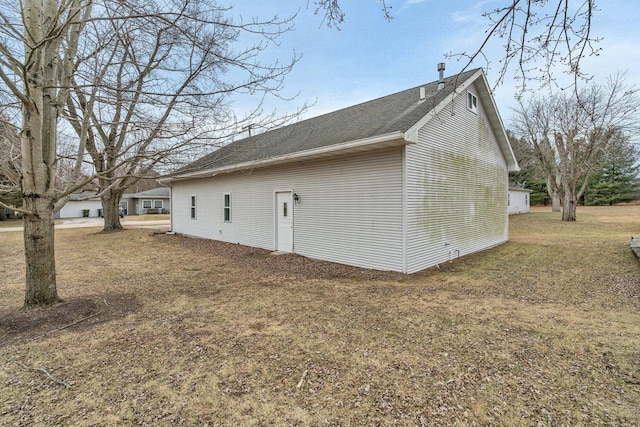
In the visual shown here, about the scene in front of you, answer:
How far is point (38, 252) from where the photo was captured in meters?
4.34

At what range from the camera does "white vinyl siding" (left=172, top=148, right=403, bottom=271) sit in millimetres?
6906

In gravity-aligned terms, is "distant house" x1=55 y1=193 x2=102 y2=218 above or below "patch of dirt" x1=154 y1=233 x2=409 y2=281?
above

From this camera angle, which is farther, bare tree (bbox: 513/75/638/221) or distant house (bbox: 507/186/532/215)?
distant house (bbox: 507/186/532/215)

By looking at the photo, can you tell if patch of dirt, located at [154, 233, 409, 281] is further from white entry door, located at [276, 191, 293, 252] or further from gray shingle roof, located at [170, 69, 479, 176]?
gray shingle roof, located at [170, 69, 479, 176]

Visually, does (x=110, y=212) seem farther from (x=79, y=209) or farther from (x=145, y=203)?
(x=145, y=203)

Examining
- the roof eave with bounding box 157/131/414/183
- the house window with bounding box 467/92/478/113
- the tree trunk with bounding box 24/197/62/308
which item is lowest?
the tree trunk with bounding box 24/197/62/308

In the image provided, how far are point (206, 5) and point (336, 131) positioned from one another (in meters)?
5.28

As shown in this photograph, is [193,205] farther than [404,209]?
Yes

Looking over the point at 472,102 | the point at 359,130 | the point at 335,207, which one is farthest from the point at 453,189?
the point at 335,207

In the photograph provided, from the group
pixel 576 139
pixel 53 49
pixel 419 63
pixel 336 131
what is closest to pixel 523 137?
pixel 576 139

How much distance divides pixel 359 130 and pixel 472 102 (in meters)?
4.14

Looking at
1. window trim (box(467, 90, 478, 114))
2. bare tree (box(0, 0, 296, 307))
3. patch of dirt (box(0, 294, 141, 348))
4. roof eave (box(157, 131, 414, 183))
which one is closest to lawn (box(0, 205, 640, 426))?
patch of dirt (box(0, 294, 141, 348))

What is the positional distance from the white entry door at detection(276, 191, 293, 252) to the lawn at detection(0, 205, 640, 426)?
278cm

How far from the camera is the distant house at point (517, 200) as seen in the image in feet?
91.5
